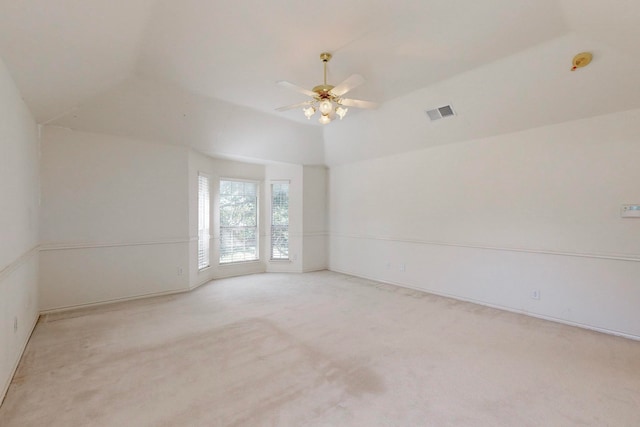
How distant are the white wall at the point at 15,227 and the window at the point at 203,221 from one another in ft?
7.62

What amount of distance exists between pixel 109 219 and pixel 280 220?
10.9 feet

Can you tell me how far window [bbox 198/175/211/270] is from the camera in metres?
5.58

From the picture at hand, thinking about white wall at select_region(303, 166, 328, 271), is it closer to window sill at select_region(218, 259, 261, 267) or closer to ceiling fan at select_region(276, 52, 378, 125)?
window sill at select_region(218, 259, 261, 267)

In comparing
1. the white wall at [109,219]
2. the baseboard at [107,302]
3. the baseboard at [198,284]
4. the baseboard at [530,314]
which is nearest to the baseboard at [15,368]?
the baseboard at [107,302]

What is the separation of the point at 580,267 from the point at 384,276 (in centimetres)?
297

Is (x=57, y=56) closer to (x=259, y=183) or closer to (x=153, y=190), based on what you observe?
(x=153, y=190)

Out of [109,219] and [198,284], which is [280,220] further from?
[109,219]

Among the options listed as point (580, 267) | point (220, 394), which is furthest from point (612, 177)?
point (220, 394)

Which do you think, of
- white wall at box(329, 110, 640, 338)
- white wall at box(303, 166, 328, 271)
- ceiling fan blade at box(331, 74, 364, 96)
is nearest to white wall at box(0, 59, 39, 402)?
ceiling fan blade at box(331, 74, 364, 96)

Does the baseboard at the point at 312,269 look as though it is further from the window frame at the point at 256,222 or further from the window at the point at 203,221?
the window at the point at 203,221

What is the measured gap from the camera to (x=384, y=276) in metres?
5.77

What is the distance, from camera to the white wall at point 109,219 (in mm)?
3947

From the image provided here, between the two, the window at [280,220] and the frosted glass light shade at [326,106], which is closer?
the frosted glass light shade at [326,106]

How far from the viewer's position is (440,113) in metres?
4.24
